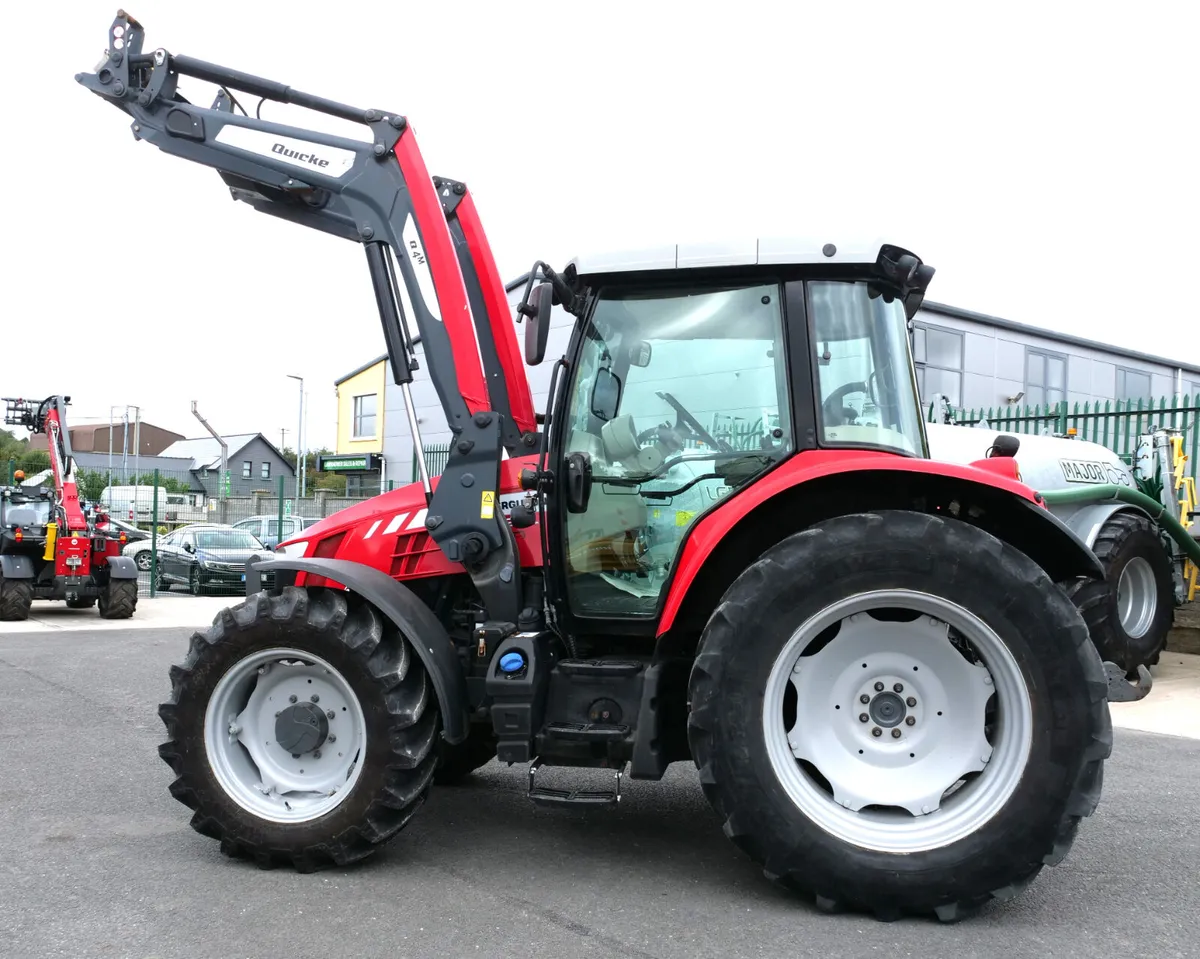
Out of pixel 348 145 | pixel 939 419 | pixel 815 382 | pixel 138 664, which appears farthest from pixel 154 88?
pixel 939 419

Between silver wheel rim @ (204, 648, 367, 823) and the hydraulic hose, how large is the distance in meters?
6.48

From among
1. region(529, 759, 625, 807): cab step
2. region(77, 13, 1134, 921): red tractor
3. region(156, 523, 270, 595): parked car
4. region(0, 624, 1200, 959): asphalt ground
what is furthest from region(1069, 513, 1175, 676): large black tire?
region(156, 523, 270, 595): parked car

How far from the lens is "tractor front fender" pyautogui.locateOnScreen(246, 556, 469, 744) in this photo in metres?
3.88

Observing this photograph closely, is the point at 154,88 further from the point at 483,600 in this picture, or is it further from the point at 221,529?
the point at 221,529

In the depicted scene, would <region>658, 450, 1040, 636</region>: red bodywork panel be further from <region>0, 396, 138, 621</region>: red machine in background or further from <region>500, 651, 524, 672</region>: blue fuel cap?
<region>0, 396, 138, 621</region>: red machine in background

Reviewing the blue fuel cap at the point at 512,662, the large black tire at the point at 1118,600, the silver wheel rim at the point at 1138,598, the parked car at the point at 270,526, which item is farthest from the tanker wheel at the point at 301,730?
the parked car at the point at 270,526

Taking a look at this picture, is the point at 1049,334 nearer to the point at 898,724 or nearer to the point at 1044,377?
the point at 1044,377

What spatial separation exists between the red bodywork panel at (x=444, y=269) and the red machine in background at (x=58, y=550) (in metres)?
11.7

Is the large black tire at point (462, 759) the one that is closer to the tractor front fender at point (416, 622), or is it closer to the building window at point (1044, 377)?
the tractor front fender at point (416, 622)

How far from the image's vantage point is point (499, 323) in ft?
14.8

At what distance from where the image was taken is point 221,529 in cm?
1927

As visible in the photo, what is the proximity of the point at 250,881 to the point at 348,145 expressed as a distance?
9.71 feet

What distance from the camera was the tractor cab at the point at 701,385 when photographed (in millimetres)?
3840

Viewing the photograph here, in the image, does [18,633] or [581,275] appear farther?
[18,633]
